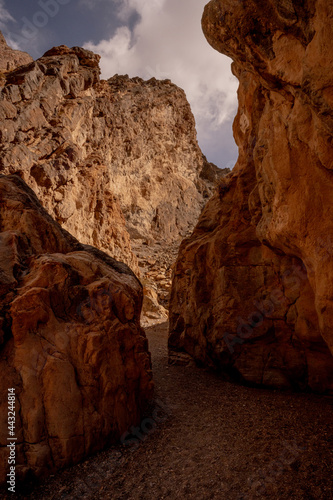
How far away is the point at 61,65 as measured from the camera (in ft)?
92.8

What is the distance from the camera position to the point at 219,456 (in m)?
4.79

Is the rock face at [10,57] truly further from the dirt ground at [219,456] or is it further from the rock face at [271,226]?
the dirt ground at [219,456]

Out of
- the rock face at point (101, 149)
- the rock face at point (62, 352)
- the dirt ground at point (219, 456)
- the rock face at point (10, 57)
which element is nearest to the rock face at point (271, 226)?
the dirt ground at point (219, 456)

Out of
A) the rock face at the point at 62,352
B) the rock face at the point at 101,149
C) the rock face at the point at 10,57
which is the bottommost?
the rock face at the point at 62,352

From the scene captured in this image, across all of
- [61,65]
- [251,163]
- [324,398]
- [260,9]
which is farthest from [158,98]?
[324,398]

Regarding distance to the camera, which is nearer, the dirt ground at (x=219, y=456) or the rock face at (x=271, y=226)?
the dirt ground at (x=219, y=456)

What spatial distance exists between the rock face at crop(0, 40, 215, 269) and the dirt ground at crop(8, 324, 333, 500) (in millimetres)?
20166

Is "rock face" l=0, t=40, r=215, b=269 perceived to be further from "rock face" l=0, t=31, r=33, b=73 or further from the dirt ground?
the dirt ground

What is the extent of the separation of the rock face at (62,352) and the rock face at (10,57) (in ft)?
147

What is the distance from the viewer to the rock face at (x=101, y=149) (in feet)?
75.5

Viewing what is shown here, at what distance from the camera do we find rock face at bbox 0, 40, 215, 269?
23.0 metres

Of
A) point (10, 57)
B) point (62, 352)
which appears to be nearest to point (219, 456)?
point (62, 352)

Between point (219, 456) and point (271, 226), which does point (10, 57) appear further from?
point (219, 456)

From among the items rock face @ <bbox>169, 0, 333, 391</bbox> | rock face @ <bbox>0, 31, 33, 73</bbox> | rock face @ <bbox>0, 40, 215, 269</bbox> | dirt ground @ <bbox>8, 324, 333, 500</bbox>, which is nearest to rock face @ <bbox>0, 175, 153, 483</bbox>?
dirt ground @ <bbox>8, 324, 333, 500</bbox>
